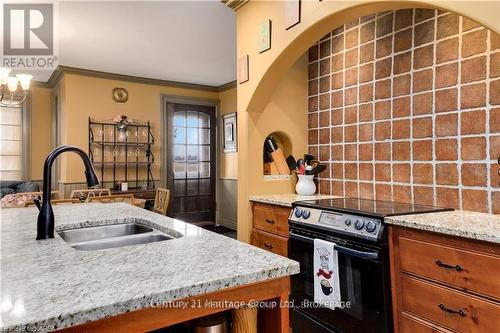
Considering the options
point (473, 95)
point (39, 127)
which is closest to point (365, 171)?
point (473, 95)

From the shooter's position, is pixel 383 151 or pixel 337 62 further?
pixel 337 62

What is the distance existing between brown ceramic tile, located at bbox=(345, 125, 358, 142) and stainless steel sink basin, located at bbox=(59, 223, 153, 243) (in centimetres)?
177

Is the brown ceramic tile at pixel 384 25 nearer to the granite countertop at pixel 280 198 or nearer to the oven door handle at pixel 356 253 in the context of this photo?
the granite countertop at pixel 280 198

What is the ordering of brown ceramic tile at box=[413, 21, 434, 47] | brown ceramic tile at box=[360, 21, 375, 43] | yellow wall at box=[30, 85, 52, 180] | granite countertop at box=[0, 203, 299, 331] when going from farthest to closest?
yellow wall at box=[30, 85, 52, 180] → brown ceramic tile at box=[360, 21, 375, 43] → brown ceramic tile at box=[413, 21, 434, 47] → granite countertop at box=[0, 203, 299, 331]

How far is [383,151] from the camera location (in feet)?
7.87

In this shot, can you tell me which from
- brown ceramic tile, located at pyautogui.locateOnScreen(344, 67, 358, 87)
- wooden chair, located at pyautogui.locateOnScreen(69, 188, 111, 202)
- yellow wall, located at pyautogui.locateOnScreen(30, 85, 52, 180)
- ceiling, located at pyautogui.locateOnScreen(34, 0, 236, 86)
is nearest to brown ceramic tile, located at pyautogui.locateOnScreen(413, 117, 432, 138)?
brown ceramic tile, located at pyautogui.locateOnScreen(344, 67, 358, 87)

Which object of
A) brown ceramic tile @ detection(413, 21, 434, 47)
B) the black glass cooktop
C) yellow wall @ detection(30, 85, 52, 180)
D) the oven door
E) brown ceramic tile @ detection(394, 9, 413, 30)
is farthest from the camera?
yellow wall @ detection(30, 85, 52, 180)

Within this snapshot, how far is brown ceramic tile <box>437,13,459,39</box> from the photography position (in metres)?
1.94

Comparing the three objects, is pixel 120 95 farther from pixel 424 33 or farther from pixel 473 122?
pixel 473 122

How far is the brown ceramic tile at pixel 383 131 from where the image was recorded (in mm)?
2363

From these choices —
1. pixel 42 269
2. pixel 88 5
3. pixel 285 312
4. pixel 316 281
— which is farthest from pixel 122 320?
pixel 88 5

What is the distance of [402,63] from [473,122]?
645 millimetres

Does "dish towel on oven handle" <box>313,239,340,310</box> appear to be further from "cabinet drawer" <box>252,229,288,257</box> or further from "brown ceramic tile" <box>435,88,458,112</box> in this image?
"brown ceramic tile" <box>435,88,458,112</box>

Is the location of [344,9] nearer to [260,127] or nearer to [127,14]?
[260,127]
